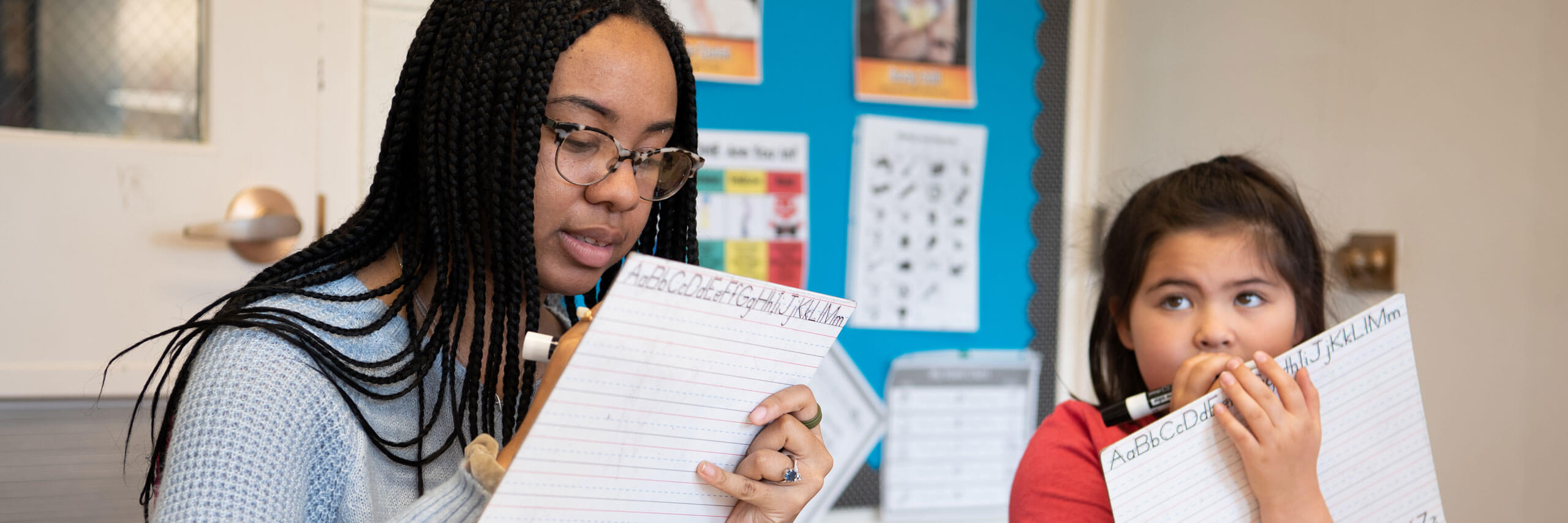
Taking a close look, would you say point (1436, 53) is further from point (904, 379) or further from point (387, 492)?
point (387, 492)

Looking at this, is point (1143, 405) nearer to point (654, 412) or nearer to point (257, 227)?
point (654, 412)

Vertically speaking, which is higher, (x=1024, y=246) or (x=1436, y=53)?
(x=1436, y=53)

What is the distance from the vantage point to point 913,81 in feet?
5.13

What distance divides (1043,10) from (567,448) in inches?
52.7

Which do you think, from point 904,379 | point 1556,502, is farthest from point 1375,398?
point 904,379

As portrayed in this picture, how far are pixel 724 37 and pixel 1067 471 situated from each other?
2.67ft

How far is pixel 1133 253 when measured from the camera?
103cm

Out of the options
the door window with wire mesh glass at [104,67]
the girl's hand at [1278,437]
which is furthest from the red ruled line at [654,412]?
the door window with wire mesh glass at [104,67]

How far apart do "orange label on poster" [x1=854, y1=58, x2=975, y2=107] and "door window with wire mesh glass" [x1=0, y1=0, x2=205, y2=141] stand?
0.89m

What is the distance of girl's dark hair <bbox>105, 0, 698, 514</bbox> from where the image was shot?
2.30 feet

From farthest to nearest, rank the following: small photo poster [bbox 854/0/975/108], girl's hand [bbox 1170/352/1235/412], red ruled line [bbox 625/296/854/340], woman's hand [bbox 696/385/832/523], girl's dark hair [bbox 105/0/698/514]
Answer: small photo poster [bbox 854/0/975/108] → girl's hand [bbox 1170/352/1235/412] → girl's dark hair [bbox 105/0/698/514] → woman's hand [bbox 696/385/832/523] → red ruled line [bbox 625/296/854/340]

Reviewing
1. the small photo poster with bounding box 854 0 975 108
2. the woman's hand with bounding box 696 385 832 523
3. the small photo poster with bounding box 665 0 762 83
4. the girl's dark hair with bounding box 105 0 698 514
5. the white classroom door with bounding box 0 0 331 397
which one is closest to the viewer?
→ the woman's hand with bounding box 696 385 832 523

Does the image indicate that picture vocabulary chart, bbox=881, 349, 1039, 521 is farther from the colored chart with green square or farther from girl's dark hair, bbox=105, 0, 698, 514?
girl's dark hair, bbox=105, 0, 698, 514

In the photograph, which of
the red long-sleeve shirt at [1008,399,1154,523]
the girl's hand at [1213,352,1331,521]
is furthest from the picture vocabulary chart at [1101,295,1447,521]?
the red long-sleeve shirt at [1008,399,1154,523]
